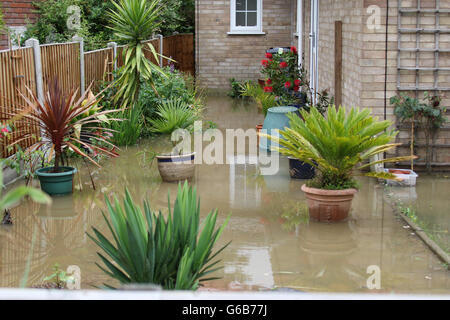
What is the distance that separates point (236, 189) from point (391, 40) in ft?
9.96

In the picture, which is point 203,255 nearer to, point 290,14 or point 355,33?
point 355,33

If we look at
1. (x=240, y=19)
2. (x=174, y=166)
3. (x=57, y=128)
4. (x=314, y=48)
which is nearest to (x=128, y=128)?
(x=174, y=166)

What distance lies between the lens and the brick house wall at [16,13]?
13.3 metres

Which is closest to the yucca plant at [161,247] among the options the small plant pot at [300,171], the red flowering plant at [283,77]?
the small plant pot at [300,171]

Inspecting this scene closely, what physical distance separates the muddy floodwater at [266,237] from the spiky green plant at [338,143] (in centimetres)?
53

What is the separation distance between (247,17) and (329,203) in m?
14.3

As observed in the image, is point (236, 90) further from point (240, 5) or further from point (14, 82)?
point (14, 82)

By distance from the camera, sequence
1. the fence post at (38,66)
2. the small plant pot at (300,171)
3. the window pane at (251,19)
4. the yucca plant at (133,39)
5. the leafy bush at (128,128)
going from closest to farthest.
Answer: the small plant pot at (300,171), the fence post at (38,66), the yucca plant at (133,39), the leafy bush at (128,128), the window pane at (251,19)

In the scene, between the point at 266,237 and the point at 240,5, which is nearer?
the point at 266,237

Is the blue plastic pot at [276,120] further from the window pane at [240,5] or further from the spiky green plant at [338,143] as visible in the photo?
the window pane at [240,5]

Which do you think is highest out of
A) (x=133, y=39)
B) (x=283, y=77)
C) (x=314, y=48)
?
(x=133, y=39)

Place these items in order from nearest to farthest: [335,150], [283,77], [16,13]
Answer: [335,150]
[283,77]
[16,13]

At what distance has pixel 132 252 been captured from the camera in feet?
13.2

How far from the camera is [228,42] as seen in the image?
19938mm
